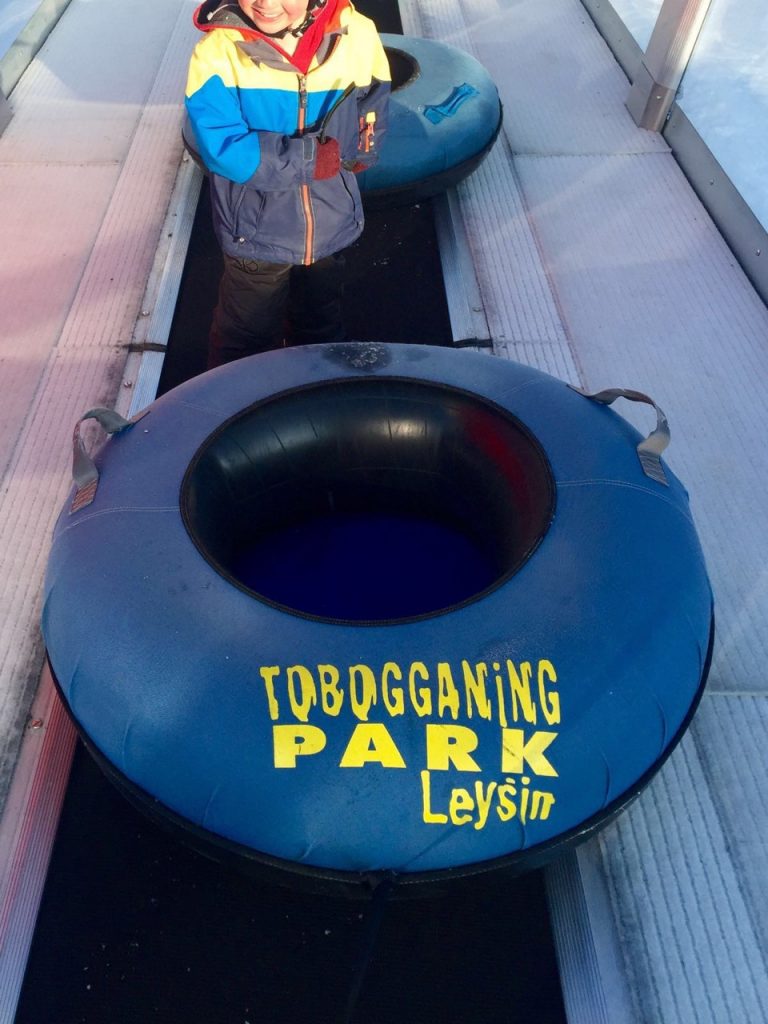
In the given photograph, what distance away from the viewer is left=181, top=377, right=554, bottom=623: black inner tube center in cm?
150

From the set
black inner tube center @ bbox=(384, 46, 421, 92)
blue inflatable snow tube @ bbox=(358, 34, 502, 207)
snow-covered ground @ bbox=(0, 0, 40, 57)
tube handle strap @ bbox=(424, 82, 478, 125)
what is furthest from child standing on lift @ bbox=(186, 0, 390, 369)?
snow-covered ground @ bbox=(0, 0, 40, 57)

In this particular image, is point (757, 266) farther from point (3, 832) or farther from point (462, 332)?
point (3, 832)

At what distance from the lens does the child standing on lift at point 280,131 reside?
4.99ft

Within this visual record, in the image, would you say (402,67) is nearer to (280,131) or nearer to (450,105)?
(450,105)

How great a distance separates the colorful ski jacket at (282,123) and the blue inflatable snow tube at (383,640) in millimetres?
392

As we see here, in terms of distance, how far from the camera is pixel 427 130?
8.36ft

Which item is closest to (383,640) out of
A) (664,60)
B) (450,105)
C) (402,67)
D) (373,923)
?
(373,923)

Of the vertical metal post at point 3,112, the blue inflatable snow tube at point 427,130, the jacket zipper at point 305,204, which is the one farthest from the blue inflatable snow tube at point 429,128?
the vertical metal post at point 3,112

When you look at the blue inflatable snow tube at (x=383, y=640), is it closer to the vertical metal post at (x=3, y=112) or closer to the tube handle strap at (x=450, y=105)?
the tube handle strap at (x=450, y=105)

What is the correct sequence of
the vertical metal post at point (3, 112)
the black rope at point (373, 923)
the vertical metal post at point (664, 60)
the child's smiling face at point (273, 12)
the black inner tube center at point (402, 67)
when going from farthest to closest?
1. the vertical metal post at point (3, 112)
2. the vertical metal post at point (664, 60)
3. the black inner tube center at point (402, 67)
4. the child's smiling face at point (273, 12)
5. the black rope at point (373, 923)

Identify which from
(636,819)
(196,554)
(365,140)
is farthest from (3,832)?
(365,140)

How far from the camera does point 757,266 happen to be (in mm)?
2617

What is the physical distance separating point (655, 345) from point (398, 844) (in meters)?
1.80

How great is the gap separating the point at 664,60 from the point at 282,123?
88.8 inches
